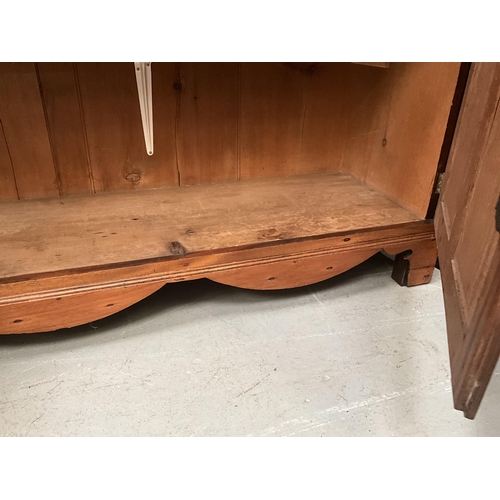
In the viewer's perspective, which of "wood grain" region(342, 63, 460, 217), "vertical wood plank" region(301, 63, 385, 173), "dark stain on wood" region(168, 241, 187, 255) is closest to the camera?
"dark stain on wood" region(168, 241, 187, 255)

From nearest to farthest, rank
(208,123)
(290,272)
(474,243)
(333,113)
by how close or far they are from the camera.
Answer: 1. (474,243)
2. (290,272)
3. (208,123)
4. (333,113)

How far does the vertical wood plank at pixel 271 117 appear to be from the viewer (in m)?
1.23

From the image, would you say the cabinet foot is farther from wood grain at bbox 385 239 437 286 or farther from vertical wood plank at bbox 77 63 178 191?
vertical wood plank at bbox 77 63 178 191

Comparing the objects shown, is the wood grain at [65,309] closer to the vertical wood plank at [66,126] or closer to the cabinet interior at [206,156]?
the cabinet interior at [206,156]

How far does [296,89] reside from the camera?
4.19ft

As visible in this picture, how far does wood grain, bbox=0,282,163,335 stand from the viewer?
0.82m

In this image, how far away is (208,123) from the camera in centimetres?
124

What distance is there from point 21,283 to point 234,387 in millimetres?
444

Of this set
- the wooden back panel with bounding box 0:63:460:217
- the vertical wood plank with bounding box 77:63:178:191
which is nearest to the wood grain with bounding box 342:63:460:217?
the wooden back panel with bounding box 0:63:460:217

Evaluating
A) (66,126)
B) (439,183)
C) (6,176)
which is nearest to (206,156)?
Answer: (66,126)

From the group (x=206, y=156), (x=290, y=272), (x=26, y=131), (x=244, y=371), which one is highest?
(x=26, y=131)

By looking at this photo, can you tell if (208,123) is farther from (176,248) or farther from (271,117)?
(176,248)

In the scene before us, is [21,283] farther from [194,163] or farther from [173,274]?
[194,163]

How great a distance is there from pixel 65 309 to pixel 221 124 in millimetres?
680
